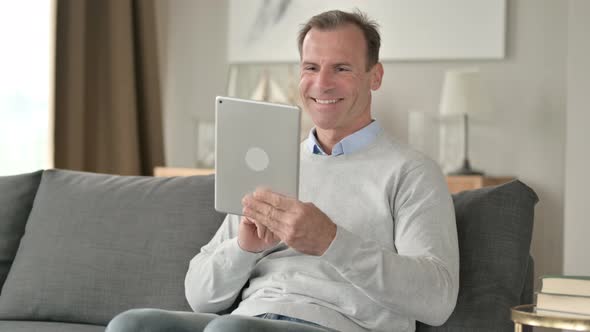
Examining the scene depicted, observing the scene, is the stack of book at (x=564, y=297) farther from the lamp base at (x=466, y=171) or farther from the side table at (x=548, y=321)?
the lamp base at (x=466, y=171)

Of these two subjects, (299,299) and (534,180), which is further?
(534,180)

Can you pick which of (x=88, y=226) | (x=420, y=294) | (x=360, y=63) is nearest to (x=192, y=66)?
(x=88, y=226)

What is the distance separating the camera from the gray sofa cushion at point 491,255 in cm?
192

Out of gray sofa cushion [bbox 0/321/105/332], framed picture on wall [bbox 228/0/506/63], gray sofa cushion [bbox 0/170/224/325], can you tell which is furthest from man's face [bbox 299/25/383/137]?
framed picture on wall [bbox 228/0/506/63]

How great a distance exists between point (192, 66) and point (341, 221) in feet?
11.0

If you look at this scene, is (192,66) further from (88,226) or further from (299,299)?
(299,299)

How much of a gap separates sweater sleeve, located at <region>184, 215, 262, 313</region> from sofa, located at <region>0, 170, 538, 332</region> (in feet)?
0.54

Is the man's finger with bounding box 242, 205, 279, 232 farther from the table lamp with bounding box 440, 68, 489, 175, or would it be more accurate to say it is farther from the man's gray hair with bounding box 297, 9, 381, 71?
the table lamp with bounding box 440, 68, 489, 175

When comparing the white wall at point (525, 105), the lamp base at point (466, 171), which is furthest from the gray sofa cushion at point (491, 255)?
the white wall at point (525, 105)

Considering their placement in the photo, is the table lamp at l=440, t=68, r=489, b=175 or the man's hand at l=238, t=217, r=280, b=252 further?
the table lamp at l=440, t=68, r=489, b=175

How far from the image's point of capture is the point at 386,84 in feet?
15.3

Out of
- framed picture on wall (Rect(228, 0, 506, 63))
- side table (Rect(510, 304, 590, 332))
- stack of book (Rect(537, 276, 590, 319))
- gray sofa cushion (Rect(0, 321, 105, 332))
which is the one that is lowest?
gray sofa cushion (Rect(0, 321, 105, 332))

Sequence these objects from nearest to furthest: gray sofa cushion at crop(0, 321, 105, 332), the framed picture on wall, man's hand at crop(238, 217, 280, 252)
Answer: man's hand at crop(238, 217, 280, 252), gray sofa cushion at crop(0, 321, 105, 332), the framed picture on wall

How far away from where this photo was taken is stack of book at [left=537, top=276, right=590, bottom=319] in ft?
5.62
